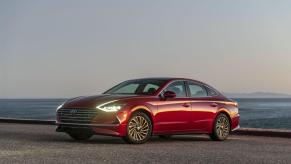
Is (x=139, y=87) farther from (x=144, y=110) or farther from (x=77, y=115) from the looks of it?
(x=77, y=115)

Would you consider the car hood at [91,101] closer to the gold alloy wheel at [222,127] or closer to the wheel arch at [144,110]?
the wheel arch at [144,110]

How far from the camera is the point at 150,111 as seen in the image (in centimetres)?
1250

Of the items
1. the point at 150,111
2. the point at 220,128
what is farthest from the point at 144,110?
the point at 220,128

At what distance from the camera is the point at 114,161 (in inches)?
352

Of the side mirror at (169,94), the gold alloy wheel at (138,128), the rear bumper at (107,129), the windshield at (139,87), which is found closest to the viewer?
the rear bumper at (107,129)

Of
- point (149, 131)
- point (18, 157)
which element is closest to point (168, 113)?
point (149, 131)

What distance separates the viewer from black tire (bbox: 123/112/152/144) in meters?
12.2

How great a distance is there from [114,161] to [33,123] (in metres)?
13.1

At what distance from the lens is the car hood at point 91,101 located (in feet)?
39.7

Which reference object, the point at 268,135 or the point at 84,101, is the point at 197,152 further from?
the point at 268,135

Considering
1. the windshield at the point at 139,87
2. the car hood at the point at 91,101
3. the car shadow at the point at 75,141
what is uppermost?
the windshield at the point at 139,87

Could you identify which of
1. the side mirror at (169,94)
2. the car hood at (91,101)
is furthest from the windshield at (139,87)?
the car hood at (91,101)

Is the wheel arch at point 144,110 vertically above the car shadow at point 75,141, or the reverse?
the wheel arch at point 144,110

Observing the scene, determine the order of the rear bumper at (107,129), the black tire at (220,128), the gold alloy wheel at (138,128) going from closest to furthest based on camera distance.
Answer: the rear bumper at (107,129)
the gold alloy wheel at (138,128)
the black tire at (220,128)
